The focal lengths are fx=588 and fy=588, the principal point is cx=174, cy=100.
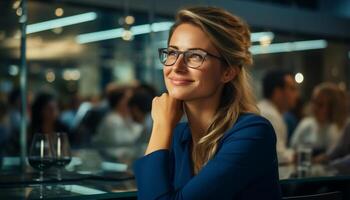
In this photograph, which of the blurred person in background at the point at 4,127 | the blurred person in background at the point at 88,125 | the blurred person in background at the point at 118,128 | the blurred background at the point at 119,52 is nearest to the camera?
the blurred person in background at the point at 4,127

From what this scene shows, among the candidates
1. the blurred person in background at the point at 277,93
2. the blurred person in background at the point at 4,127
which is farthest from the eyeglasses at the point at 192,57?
the blurred person in background at the point at 4,127

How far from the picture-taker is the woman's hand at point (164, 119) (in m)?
1.61

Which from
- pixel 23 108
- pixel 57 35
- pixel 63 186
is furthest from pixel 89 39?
pixel 63 186

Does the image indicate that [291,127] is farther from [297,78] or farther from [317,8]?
[317,8]

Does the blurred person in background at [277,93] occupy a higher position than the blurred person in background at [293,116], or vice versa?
the blurred person in background at [277,93]

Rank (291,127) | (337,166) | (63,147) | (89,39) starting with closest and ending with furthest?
(63,147) < (337,166) < (291,127) < (89,39)

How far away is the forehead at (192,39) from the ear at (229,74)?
0.10 m

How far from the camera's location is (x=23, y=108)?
422 centimetres

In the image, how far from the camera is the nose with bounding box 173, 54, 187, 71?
161cm

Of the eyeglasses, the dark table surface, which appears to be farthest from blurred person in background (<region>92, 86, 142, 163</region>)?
the eyeglasses

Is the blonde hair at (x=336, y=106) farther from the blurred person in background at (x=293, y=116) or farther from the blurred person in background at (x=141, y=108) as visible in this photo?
the blurred person in background at (x=141, y=108)

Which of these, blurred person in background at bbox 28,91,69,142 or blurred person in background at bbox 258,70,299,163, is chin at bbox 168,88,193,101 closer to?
blurred person in background at bbox 258,70,299,163

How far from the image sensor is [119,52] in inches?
363

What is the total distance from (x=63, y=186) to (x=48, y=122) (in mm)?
3121
